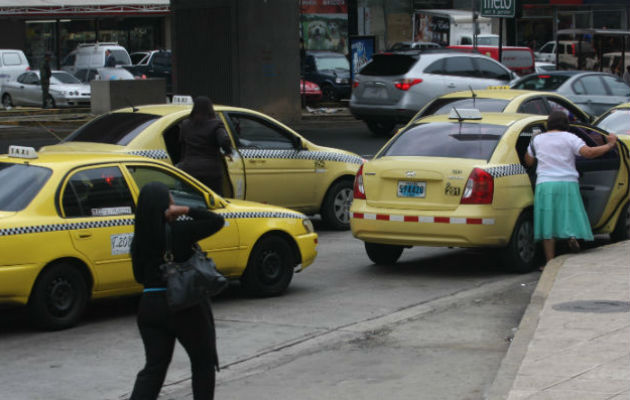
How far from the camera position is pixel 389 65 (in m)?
24.3

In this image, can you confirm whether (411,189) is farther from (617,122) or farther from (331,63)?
(331,63)

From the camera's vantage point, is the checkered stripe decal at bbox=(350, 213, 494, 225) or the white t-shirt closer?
the checkered stripe decal at bbox=(350, 213, 494, 225)

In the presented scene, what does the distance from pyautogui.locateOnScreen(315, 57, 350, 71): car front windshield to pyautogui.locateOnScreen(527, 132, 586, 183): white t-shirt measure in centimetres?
2717

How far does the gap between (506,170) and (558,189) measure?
0.53 meters

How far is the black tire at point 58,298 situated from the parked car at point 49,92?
27415 millimetres

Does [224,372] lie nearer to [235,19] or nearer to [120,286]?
[120,286]

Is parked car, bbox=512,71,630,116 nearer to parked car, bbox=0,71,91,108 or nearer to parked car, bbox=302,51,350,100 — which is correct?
parked car, bbox=302,51,350,100

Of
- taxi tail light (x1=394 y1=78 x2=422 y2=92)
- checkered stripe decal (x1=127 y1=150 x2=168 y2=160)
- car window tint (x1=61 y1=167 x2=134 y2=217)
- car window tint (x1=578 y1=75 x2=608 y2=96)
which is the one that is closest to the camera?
car window tint (x1=61 y1=167 x2=134 y2=217)

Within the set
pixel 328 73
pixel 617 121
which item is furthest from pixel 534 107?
pixel 328 73

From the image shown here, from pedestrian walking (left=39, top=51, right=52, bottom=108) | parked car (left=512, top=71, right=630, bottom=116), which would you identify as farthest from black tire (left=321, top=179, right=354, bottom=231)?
pedestrian walking (left=39, top=51, right=52, bottom=108)

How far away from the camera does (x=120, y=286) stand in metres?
8.99

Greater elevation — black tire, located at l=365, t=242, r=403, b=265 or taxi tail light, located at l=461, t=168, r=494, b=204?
taxi tail light, located at l=461, t=168, r=494, b=204

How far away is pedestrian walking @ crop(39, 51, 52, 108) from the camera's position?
33406 mm

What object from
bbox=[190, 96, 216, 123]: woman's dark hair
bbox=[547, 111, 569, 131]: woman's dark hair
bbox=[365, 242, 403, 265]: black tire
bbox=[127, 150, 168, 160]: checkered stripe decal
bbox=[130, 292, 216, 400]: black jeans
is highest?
bbox=[190, 96, 216, 123]: woman's dark hair
